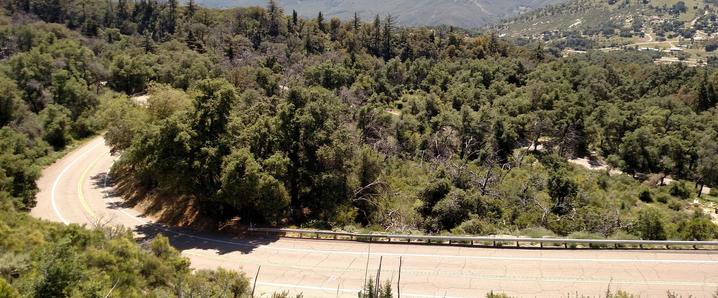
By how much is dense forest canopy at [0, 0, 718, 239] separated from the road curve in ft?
9.97

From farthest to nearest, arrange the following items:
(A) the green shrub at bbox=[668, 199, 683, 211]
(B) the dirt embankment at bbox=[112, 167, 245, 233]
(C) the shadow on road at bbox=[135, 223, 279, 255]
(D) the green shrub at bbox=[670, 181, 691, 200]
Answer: (D) the green shrub at bbox=[670, 181, 691, 200], (A) the green shrub at bbox=[668, 199, 683, 211], (B) the dirt embankment at bbox=[112, 167, 245, 233], (C) the shadow on road at bbox=[135, 223, 279, 255]

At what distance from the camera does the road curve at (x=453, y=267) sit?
17672 millimetres

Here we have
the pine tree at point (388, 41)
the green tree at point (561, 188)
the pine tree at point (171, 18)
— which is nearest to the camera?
the green tree at point (561, 188)

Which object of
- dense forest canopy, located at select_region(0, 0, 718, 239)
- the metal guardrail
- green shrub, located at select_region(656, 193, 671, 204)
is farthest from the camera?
green shrub, located at select_region(656, 193, 671, 204)

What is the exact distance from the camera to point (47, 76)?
54.6 m

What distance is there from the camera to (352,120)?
47.4 metres

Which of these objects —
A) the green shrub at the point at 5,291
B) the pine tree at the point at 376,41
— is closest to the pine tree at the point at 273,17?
the pine tree at the point at 376,41

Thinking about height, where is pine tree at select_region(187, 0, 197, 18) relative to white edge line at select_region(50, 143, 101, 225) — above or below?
above

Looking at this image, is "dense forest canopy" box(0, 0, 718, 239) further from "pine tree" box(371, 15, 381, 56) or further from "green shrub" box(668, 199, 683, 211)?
"pine tree" box(371, 15, 381, 56)

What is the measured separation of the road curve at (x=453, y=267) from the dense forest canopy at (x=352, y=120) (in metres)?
3.04

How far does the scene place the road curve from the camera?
17.7m

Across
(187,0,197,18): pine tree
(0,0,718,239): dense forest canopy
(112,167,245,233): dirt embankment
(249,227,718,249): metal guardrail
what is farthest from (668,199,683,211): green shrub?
(187,0,197,18): pine tree

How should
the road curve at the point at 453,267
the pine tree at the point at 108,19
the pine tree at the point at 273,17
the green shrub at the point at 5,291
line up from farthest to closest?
the pine tree at the point at 108,19 → the pine tree at the point at 273,17 → the road curve at the point at 453,267 → the green shrub at the point at 5,291

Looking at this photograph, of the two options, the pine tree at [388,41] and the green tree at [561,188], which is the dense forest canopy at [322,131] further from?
the pine tree at [388,41]
